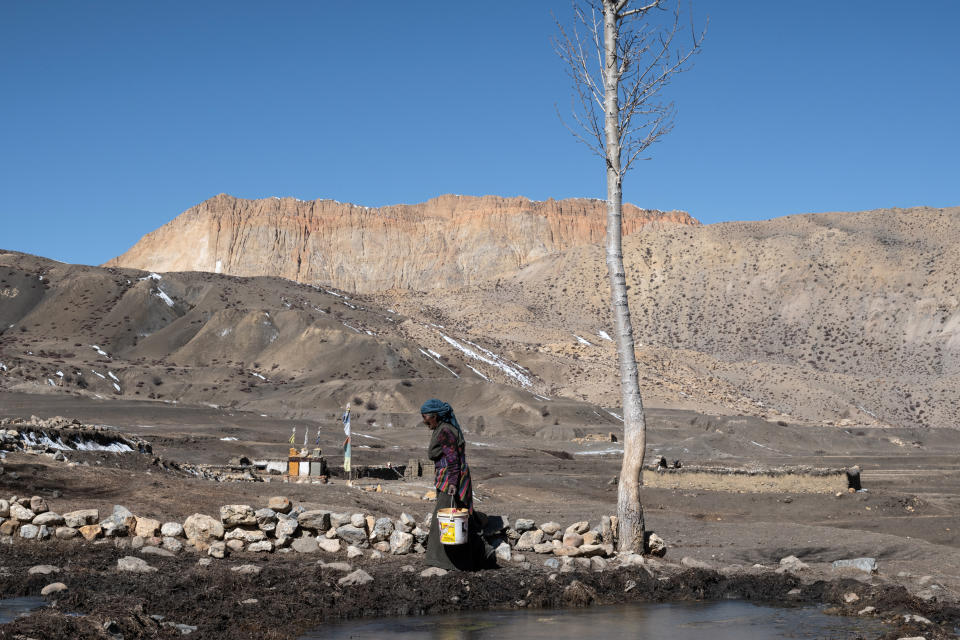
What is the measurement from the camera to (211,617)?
335 inches

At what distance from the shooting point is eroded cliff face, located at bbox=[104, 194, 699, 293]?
169000 mm

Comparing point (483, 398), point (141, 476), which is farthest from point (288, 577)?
point (483, 398)

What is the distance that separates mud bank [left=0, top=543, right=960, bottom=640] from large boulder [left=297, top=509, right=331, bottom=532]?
0.62 m

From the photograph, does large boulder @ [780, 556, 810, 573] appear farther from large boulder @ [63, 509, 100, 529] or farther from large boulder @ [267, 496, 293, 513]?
large boulder @ [63, 509, 100, 529]

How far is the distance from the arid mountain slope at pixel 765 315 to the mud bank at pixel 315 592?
72029mm

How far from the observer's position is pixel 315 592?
9.66 metres

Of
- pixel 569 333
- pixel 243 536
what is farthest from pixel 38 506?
pixel 569 333

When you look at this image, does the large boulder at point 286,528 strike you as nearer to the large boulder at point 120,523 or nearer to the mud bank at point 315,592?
the mud bank at point 315,592

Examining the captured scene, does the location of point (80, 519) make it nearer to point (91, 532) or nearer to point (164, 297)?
point (91, 532)

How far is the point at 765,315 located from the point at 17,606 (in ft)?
359

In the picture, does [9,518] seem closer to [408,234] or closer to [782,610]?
[782,610]

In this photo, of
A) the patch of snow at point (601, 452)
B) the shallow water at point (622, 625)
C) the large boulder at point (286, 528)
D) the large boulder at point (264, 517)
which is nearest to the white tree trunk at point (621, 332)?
the shallow water at point (622, 625)

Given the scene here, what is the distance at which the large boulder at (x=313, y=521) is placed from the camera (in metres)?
12.4

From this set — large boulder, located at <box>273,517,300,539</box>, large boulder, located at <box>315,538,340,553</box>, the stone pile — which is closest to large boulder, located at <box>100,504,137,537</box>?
the stone pile
